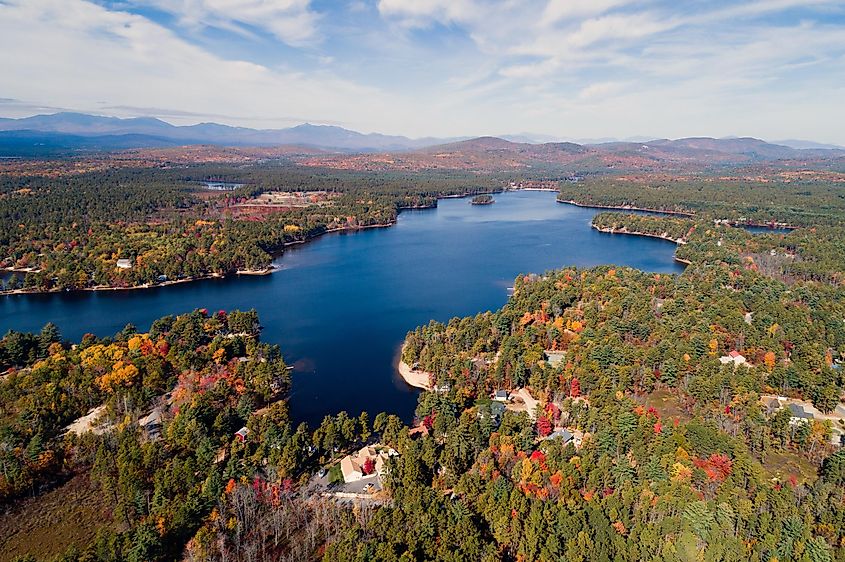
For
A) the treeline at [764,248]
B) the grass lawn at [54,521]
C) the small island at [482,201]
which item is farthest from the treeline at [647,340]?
the small island at [482,201]

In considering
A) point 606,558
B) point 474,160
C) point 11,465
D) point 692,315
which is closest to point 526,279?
point 692,315

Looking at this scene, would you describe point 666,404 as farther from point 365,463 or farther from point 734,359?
point 365,463

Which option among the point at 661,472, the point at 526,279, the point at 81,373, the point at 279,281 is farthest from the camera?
the point at 279,281

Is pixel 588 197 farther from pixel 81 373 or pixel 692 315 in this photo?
pixel 81 373

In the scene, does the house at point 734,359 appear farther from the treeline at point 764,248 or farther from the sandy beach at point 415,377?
the treeline at point 764,248

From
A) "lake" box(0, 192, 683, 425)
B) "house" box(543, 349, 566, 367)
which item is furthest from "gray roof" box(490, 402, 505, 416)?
"house" box(543, 349, 566, 367)
